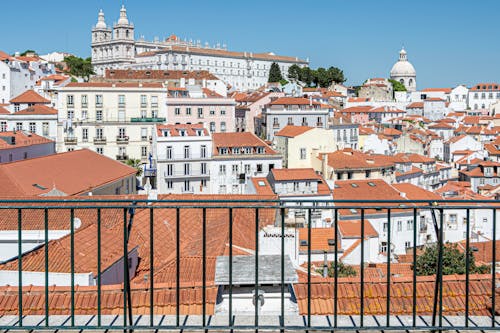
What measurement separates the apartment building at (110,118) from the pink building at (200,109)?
1.13 metres

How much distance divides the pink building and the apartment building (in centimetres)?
113

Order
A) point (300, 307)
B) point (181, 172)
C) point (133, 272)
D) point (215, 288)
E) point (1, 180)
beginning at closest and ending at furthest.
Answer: point (300, 307) < point (215, 288) < point (133, 272) < point (1, 180) < point (181, 172)

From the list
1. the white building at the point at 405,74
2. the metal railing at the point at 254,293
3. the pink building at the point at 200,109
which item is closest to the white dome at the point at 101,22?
the white building at the point at 405,74

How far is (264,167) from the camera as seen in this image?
46.2 metres

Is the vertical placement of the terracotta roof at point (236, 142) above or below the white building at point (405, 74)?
below

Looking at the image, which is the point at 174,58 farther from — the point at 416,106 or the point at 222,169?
the point at 222,169

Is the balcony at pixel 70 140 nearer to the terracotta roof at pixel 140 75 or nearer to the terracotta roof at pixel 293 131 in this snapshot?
the terracotta roof at pixel 293 131

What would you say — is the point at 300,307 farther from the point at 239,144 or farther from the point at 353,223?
the point at 239,144

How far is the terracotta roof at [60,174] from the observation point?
2572 cm

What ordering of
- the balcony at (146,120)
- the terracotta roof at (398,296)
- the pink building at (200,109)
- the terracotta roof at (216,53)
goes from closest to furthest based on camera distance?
the terracotta roof at (398,296) → the balcony at (146,120) → the pink building at (200,109) → the terracotta roof at (216,53)

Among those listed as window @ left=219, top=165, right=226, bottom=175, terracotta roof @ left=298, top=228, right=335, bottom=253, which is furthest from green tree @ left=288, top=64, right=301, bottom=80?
terracotta roof @ left=298, top=228, right=335, bottom=253

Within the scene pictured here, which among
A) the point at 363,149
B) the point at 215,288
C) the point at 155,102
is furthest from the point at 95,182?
the point at 363,149

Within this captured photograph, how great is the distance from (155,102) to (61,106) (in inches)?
320

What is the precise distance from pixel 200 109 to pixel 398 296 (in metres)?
51.1
